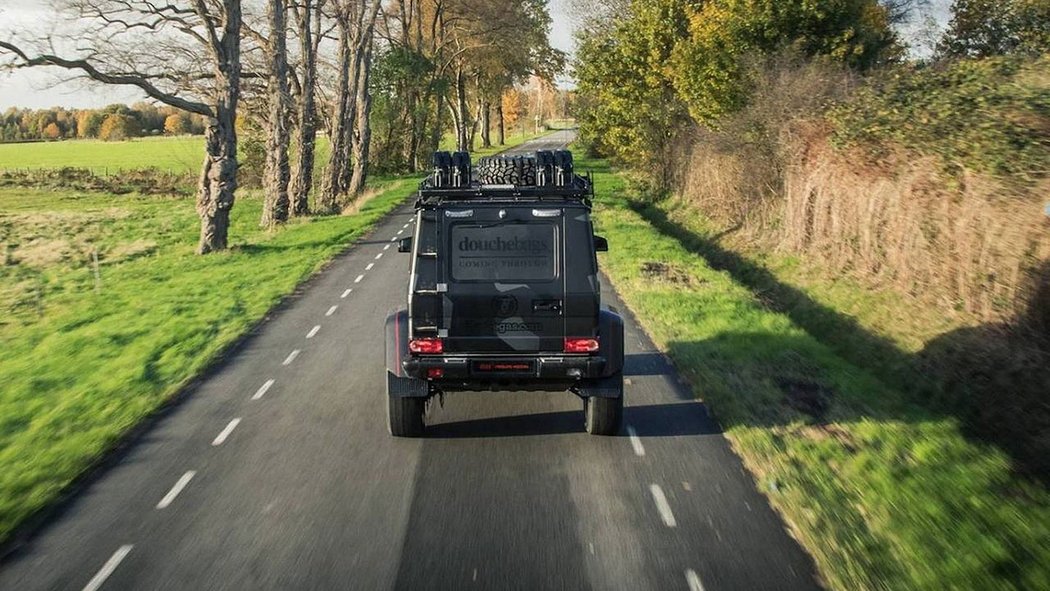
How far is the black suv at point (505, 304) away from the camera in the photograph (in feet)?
25.7

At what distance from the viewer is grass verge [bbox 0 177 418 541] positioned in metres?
8.46

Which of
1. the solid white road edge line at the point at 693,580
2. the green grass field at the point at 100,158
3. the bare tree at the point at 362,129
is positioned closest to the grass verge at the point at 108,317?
the solid white road edge line at the point at 693,580

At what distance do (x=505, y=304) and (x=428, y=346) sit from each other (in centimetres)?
80

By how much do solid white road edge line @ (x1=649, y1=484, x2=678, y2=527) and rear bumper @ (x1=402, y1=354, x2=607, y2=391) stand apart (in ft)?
4.08

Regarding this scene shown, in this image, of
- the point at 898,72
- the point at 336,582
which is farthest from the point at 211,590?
the point at 898,72

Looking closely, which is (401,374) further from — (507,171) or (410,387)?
(507,171)

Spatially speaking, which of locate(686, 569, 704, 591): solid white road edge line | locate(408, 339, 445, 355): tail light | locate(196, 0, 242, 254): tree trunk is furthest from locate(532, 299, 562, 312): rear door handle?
locate(196, 0, 242, 254): tree trunk

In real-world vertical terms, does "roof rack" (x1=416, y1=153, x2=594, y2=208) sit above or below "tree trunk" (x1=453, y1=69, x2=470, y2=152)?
below

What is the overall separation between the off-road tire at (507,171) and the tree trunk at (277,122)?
16.7 meters

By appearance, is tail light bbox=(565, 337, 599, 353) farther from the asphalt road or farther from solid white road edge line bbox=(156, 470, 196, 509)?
solid white road edge line bbox=(156, 470, 196, 509)

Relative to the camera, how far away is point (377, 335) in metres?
13.0

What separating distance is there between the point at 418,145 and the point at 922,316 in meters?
44.6

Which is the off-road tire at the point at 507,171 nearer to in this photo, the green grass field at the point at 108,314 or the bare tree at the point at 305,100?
the green grass field at the point at 108,314

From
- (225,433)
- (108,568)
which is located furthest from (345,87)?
(108,568)
